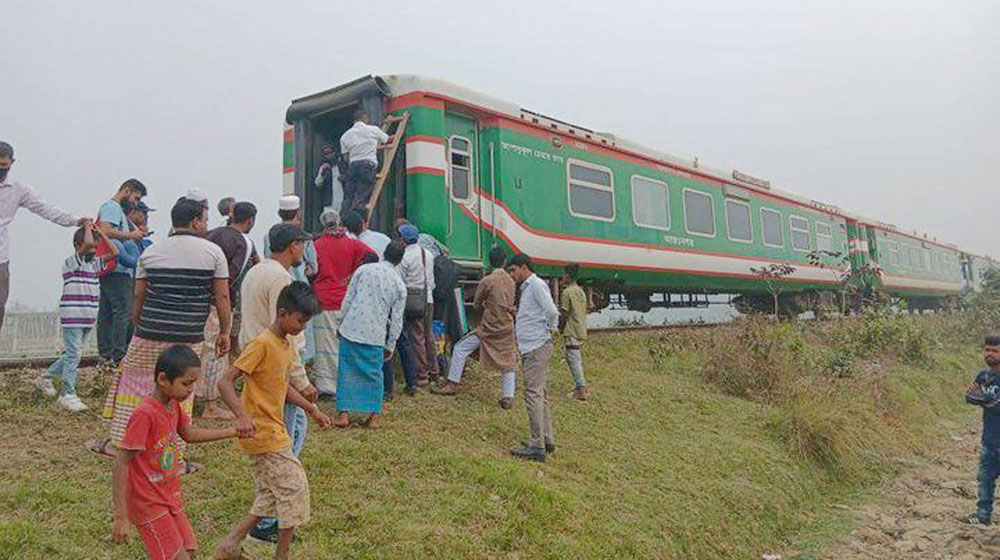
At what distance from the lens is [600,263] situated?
371 inches

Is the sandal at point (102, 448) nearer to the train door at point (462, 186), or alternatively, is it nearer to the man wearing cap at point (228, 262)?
the man wearing cap at point (228, 262)

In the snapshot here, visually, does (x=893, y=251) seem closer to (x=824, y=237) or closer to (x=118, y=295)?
(x=824, y=237)

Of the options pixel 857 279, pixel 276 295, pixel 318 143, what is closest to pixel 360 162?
pixel 318 143

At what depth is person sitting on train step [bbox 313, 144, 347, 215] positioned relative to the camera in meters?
7.61

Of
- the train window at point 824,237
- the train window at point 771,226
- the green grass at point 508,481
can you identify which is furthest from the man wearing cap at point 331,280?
the train window at point 824,237

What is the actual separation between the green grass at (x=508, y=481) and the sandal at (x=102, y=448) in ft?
0.17

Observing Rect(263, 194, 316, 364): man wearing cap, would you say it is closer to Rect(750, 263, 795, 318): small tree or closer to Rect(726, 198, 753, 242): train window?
Rect(726, 198, 753, 242): train window

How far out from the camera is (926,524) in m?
6.02

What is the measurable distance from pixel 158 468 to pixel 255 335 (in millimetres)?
1235

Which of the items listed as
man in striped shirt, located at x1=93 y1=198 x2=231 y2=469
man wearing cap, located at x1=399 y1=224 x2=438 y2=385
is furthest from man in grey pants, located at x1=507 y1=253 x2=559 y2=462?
man in striped shirt, located at x1=93 y1=198 x2=231 y2=469

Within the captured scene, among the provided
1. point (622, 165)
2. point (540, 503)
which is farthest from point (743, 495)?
point (622, 165)

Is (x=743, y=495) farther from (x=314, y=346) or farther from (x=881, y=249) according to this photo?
(x=881, y=249)

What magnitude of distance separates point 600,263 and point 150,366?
6827 millimetres

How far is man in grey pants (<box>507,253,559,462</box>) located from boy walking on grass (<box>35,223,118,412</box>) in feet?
9.59
